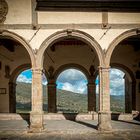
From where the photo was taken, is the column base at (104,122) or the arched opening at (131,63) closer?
the column base at (104,122)

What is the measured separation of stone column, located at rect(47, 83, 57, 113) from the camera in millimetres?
18891

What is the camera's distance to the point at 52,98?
19047 mm

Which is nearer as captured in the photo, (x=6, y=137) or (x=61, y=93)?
(x=6, y=137)

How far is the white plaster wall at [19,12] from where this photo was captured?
1339 centimetres

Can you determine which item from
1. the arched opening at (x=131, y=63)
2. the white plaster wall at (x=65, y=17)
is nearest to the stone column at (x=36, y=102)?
the white plaster wall at (x=65, y=17)

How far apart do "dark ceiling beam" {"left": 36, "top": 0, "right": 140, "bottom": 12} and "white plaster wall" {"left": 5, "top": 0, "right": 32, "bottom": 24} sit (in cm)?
64

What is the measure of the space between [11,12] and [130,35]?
669 cm

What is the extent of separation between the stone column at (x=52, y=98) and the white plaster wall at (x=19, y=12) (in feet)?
23.1

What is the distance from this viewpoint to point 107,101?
13.1 metres

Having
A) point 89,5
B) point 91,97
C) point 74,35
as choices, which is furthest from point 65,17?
point 91,97

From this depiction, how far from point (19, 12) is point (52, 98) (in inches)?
314

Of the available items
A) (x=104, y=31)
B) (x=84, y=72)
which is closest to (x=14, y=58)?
(x=84, y=72)

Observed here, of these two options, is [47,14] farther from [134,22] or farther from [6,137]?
[6,137]

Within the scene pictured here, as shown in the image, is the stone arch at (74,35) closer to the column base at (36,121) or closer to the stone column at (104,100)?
the stone column at (104,100)
